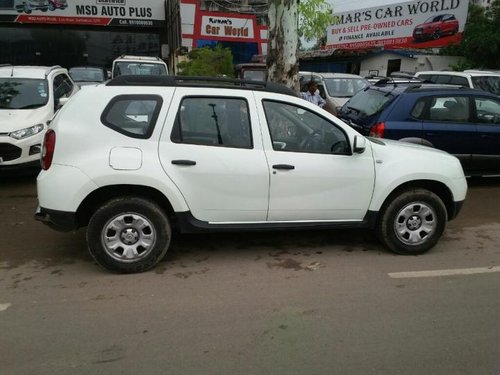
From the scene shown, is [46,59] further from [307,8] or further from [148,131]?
[148,131]

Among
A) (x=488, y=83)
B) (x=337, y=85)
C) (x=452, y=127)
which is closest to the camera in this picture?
(x=452, y=127)

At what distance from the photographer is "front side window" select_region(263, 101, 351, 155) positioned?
4.84 meters

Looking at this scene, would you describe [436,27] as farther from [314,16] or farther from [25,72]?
[25,72]

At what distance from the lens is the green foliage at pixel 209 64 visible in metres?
17.5

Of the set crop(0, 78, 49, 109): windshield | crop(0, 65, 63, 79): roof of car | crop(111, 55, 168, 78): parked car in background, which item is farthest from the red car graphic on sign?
crop(0, 78, 49, 109): windshield

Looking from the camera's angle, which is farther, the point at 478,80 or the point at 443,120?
the point at 478,80

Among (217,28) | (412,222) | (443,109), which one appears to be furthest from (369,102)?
(217,28)

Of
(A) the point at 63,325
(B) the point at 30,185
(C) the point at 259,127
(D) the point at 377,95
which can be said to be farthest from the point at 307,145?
(B) the point at 30,185

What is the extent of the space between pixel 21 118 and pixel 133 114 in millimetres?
4144

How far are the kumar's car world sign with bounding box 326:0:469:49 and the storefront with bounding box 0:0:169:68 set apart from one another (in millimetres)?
10959

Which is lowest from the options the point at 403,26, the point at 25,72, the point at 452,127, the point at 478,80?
the point at 452,127

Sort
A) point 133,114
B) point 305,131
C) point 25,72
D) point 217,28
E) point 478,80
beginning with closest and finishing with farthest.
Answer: point 133,114 → point 305,131 → point 25,72 → point 478,80 → point 217,28

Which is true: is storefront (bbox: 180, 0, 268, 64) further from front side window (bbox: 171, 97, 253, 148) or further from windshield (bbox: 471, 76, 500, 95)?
front side window (bbox: 171, 97, 253, 148)

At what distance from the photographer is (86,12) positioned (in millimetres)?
30406
